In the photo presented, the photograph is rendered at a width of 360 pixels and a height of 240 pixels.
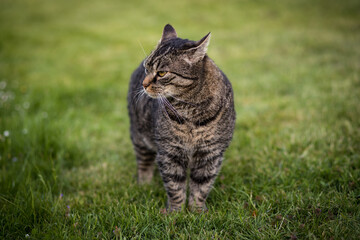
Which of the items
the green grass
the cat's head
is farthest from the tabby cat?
the green grass

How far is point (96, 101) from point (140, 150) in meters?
2.85

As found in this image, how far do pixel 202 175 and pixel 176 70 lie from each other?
1.03 metres

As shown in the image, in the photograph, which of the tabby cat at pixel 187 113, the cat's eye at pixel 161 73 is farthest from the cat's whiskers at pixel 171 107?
the cat's eye at pixel 161 73

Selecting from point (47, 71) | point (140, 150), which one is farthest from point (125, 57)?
point (140, 150)

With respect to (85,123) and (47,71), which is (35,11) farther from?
(85,123)

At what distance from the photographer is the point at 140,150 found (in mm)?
3303

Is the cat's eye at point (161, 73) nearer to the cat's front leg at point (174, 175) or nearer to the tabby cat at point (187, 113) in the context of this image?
the tabby cat at point (187, 113)

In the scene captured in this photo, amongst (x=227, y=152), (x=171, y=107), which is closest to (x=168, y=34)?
(x=171, y=107)

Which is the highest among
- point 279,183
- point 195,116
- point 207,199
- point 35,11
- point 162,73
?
point 162,73

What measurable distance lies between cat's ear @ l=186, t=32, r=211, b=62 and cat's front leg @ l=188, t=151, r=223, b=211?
0.87m

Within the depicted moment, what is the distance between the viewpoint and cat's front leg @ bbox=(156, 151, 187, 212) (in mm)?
2586

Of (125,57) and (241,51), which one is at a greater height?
(241,51)

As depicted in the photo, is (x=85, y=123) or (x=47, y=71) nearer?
(x=85, y=123)

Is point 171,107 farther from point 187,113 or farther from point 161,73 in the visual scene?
point 161,73
